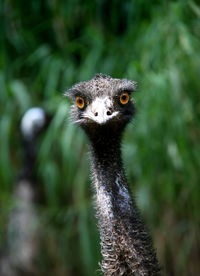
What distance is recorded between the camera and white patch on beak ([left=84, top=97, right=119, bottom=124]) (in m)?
2.81

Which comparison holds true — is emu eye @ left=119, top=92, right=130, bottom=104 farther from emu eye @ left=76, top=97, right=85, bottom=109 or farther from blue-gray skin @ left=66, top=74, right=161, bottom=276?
emu eye @ left=76, top=97, right=85, bottom=109

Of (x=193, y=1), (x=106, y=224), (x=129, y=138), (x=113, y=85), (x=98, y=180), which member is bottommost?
(x=106, y=224)

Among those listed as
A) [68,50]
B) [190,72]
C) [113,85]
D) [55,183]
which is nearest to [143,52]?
[190,72]

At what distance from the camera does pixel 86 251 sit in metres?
5.32

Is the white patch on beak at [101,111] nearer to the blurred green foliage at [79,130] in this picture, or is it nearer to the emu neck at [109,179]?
the emu neck at [109,179]

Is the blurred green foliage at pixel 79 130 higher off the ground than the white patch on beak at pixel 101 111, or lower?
higher

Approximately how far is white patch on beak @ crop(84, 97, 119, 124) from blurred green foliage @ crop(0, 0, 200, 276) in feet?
5.16

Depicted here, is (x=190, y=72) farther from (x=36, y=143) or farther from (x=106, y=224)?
(x=106, y=224)

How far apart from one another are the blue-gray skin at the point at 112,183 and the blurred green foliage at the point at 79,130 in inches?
58.4

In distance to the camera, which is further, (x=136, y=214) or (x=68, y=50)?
(x=68, y=50)

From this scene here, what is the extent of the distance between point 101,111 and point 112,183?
11.6 inches

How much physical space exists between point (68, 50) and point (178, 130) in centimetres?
131

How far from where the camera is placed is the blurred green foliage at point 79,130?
4.57 m

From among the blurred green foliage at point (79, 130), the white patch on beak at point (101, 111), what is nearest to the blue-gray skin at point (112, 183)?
the white patch on beak at point (101, 111)
